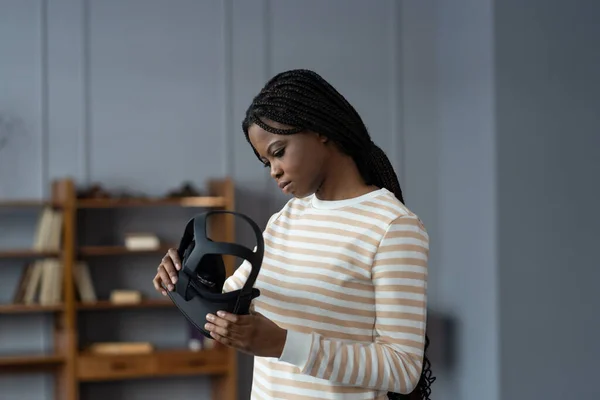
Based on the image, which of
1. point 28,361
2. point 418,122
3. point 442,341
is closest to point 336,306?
point 28,361

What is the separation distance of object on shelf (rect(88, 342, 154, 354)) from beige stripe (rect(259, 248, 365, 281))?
2897 mm

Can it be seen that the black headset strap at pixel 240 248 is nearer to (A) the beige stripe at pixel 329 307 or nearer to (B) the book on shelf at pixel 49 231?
(A) the beige stripe at pixel 329 307

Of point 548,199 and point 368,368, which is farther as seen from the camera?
point 548,199

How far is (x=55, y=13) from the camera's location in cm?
445

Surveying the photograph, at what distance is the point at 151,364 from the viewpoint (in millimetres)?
4172

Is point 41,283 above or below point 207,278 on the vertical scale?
below

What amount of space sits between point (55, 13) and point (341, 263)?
3.59m

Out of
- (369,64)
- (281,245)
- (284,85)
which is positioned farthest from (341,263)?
(369,64)

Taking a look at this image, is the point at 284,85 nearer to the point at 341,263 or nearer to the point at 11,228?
the point at 341,263

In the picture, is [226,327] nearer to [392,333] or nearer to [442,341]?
[392,333]

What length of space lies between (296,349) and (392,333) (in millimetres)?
168

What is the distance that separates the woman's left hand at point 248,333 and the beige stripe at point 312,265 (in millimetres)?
162

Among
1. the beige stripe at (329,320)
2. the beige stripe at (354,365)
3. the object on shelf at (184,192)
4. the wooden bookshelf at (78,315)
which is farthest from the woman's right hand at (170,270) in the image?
the object on shelf at (184,192)

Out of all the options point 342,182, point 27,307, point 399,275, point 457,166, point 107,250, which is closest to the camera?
point 399,275
